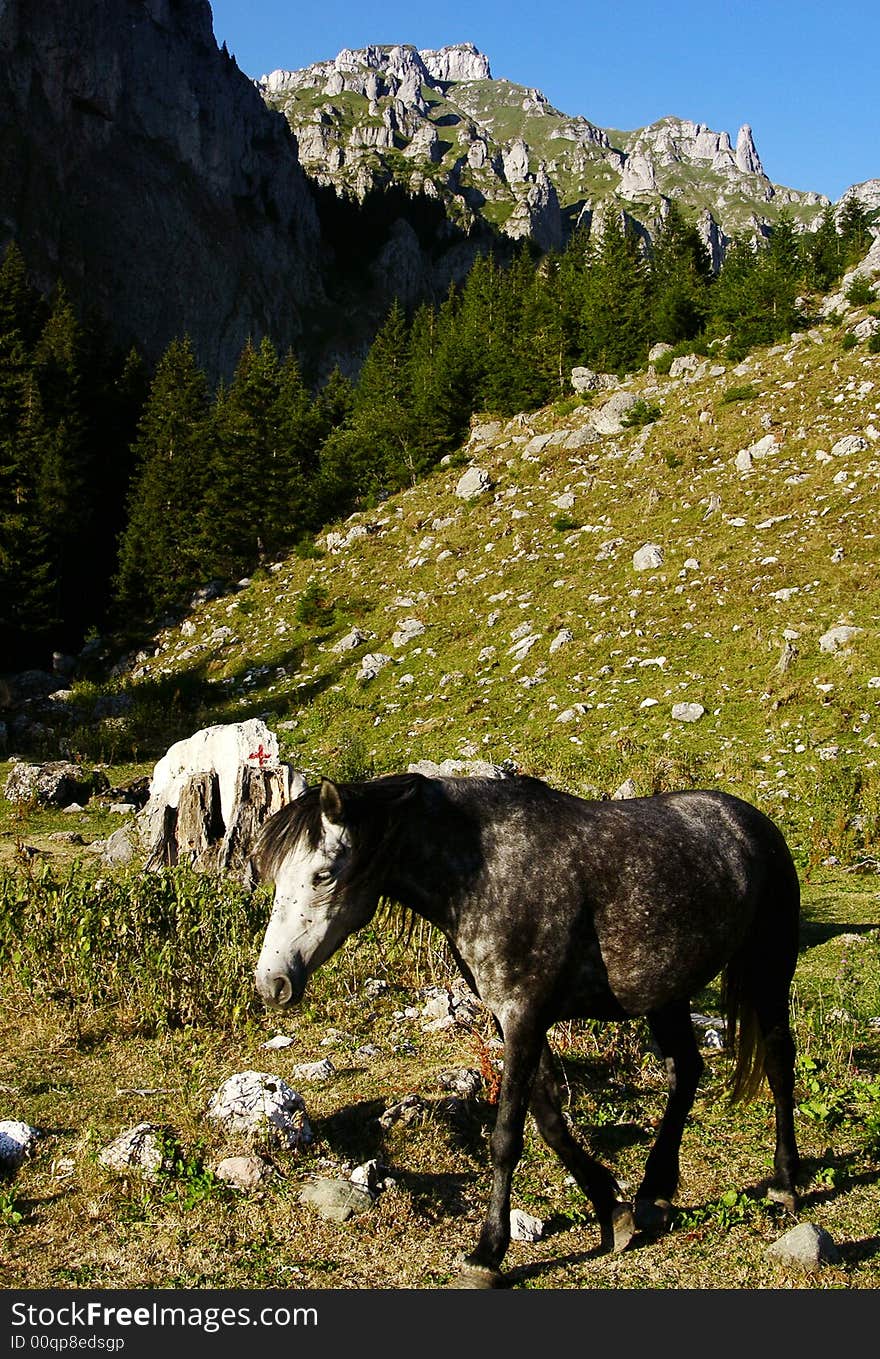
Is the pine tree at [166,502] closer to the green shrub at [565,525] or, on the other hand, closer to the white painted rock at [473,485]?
the white painted rock at [473,485]

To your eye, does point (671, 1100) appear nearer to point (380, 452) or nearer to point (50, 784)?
point (50, 784)

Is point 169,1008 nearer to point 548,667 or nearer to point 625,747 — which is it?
point 625,747

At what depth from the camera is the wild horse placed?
12.9 feet

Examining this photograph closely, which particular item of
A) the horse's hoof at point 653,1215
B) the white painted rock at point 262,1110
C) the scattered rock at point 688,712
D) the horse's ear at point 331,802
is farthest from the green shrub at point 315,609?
the horse's ear at point 331,802

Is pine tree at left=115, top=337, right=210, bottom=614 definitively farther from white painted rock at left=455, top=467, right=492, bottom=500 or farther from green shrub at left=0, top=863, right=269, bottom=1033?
green shrub at left=0, top=863, right=269, bottom=1033

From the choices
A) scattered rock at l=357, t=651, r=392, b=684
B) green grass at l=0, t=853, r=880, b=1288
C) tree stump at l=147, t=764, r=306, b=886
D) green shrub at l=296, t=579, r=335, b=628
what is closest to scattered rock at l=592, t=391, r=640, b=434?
green shrub at l=296, t=579, r=335, b=628

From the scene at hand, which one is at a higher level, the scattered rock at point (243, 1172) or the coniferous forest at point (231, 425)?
the coniferous forest at point (231, 425)

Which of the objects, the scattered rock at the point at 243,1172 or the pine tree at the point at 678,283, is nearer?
the scattered rock at the point at 243,1172

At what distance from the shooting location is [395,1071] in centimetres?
682

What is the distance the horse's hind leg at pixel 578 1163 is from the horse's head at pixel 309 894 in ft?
4.19

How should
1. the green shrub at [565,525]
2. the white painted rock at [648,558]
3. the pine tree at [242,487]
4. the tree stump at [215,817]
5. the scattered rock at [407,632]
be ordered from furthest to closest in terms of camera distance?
the pine tree at [242,487] < the green shrub at [565,525] < the scattered rock at [407,632] < the white painted rock at [648,558] < the tree stump at [215,817]

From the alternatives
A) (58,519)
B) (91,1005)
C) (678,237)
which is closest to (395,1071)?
(91,1005)

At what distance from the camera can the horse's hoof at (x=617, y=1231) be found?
14.7ft

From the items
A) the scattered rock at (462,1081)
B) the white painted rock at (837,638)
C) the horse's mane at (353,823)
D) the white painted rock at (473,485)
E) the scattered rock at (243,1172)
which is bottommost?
the scattered rock at (462,1081)
